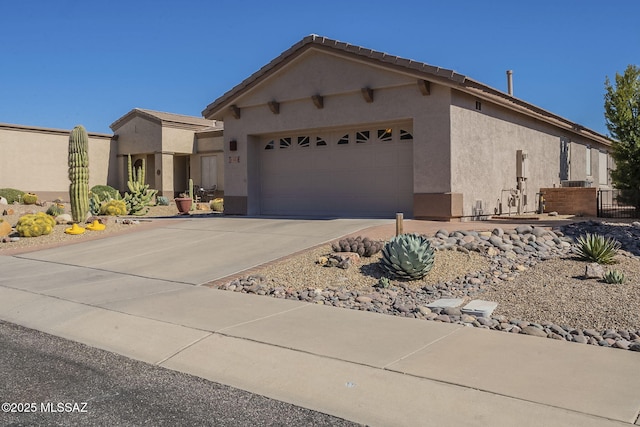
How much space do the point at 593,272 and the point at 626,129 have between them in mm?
12501

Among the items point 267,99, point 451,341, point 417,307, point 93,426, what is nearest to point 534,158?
point 267,99

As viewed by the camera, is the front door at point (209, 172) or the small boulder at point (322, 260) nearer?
the small boulder at point (322, 260)

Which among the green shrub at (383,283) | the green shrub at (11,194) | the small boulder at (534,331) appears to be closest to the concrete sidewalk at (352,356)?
the small boulder at (534,331)

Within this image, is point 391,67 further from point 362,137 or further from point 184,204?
point 184,204

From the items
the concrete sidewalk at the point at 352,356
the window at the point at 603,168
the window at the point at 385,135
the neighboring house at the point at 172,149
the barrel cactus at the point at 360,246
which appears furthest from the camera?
the neighboring house at the point at 172,149

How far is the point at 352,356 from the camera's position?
18.7ft

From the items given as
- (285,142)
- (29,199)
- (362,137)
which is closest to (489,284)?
(362,137)

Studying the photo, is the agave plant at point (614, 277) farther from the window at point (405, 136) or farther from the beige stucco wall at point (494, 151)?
the window at point (405, 136)

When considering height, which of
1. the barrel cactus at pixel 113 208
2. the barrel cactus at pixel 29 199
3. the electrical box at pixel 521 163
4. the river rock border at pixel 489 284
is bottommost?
the river rock border at pixel 489 284

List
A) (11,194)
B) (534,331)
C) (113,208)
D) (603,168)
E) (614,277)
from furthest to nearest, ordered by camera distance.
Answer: (603,168) → (11,194) → (113,208) → (614,277) → (534,331)

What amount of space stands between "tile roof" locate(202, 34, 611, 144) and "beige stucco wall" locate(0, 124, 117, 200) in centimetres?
1472

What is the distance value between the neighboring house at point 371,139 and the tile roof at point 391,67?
0.03 meters

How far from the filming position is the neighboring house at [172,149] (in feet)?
99.2

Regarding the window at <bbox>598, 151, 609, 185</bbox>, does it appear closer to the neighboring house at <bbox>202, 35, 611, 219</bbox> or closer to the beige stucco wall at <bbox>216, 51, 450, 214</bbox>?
the neighboring house at <bbox>202, 35, 611, 219</bbox>
